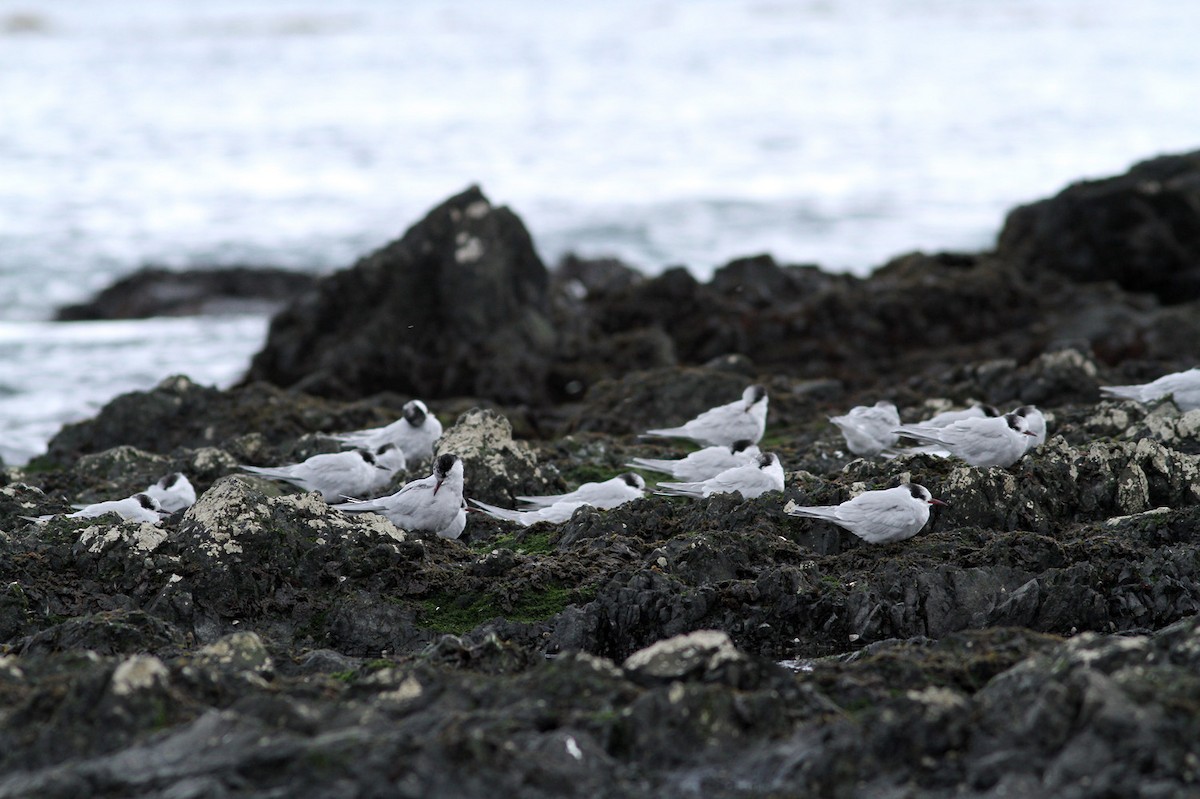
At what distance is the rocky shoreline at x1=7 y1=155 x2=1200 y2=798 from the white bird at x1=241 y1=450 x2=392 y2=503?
405 mm

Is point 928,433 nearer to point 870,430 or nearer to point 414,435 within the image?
point 870,430

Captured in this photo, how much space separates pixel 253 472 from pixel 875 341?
791cm

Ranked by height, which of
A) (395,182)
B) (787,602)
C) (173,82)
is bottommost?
(787,602)

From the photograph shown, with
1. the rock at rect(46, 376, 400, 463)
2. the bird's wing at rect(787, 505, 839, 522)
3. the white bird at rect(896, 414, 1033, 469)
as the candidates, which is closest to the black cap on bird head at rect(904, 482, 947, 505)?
the bird's wing at rect(787, 505, 839, 522)

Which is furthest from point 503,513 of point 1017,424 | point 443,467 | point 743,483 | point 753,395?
point 1017,424

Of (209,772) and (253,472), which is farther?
(253,472)

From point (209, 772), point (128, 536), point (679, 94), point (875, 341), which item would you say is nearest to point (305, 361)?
point (875, 341)

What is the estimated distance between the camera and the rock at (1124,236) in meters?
16.8

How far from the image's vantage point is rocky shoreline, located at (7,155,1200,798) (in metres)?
4.23

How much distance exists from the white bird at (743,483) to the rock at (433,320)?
18.1 ft

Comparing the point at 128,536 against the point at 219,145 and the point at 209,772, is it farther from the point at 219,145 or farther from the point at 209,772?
the point at 219,145

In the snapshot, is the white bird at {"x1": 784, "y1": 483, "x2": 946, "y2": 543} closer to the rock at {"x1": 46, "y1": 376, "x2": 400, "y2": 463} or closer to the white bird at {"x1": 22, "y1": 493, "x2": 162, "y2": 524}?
the white bird at {"x1": 22, "y1": 493, "x2": 162, "y2": 524}

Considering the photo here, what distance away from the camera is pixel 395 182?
104 ft

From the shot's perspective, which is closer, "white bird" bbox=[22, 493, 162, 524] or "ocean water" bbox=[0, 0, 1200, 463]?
"white bird" bbox=[22, 493, 162, 524]
